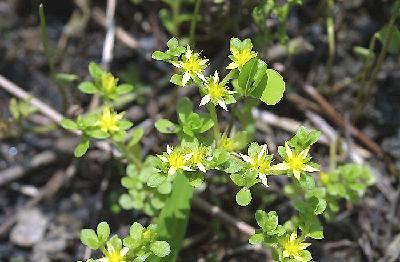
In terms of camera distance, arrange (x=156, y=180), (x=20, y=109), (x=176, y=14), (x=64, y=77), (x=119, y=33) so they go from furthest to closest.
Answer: (x=119, y=33), (x=176, y=14), (x=20, y=109), (x=64, y=77), (x=156, y=180)

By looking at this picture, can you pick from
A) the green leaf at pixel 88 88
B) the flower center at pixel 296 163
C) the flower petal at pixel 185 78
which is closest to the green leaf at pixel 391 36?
the flower center at pixel 296 163

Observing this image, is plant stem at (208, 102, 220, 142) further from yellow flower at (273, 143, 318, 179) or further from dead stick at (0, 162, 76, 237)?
dead stick at (0, 162, 76, 237)

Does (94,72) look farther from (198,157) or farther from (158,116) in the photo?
(198,157)

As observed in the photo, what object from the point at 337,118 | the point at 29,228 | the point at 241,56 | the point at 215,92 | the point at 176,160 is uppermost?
the point at 241,56

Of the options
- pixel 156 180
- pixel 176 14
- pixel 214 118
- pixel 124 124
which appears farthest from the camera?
pixel 176 14

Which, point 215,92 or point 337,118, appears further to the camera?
point 337,118

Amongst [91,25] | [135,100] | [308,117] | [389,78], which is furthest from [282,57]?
[91,25]

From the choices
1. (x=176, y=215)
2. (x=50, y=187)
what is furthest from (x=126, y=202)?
(x=50, y=187)
